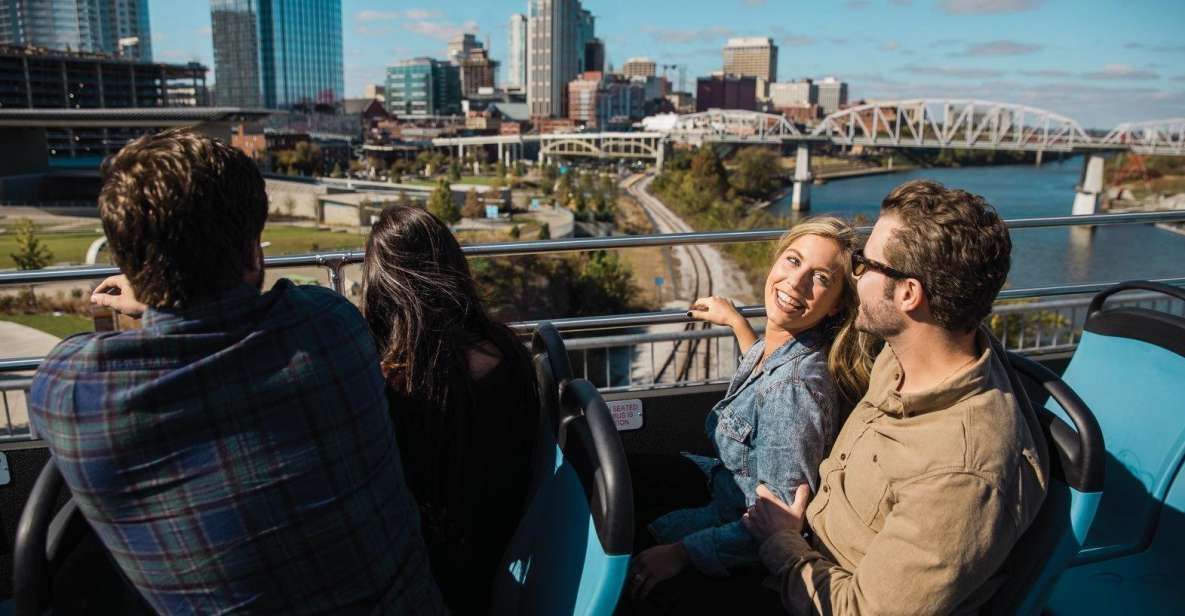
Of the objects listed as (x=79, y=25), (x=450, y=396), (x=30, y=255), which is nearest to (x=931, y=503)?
(x=450, y=396)

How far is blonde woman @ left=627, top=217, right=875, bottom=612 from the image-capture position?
1945mm

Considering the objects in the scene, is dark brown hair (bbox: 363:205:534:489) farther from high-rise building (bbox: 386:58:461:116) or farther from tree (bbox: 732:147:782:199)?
high-rise building (bbox: 386:58:461:116)

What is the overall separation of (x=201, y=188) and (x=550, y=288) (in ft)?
69.0

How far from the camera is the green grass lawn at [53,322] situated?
20.4 m

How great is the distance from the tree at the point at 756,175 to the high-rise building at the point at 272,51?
390 feet

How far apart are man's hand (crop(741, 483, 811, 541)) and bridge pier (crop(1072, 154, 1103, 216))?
2078 inches

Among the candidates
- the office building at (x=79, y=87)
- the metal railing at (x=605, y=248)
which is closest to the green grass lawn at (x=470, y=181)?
the office building at (x=79, y=87)

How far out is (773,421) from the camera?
79.7 inches

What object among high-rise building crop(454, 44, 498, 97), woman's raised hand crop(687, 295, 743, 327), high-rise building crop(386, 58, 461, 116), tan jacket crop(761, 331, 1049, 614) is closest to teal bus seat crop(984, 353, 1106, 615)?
tan jacket crop(761, 331, 1049, 614)

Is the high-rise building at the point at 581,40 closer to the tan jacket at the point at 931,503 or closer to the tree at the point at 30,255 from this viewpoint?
the tree at the point at 30,255

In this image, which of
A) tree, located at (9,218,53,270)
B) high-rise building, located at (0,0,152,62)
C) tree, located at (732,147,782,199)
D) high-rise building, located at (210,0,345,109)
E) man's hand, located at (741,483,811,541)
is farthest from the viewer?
high-rise building, located at (210,0,345,109)

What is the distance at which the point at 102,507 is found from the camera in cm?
127

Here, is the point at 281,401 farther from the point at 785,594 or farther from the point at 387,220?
the point at 785,594

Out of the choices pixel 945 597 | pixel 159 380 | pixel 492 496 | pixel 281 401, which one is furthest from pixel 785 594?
pixel 159 380
